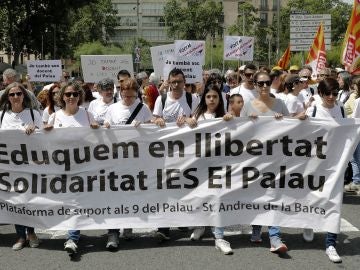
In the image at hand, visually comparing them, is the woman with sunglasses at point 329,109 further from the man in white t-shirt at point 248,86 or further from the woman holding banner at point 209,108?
the man in white t-shirt at point 248,86

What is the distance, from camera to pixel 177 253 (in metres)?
5.50

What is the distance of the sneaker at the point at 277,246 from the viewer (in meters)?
5.35

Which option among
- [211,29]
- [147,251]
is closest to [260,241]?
[147,251]

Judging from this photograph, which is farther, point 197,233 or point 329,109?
point 329,109

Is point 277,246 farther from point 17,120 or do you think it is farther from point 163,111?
point 17,120

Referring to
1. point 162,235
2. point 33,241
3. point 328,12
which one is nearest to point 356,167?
point 162,235

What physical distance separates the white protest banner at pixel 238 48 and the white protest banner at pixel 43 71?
4.19 meters

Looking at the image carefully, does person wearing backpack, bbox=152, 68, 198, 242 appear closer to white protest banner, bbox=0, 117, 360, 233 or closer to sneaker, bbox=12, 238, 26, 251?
A: white protest banner, bbox=0, 117, 360, 233

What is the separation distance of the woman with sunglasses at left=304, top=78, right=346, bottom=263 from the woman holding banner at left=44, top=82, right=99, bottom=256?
2433mm

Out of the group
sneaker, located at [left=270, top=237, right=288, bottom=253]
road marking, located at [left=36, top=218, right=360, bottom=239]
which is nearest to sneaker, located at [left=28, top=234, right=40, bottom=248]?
road marking, located at [left=36, top=218, right=360, bottom=239]

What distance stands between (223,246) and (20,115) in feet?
8.34

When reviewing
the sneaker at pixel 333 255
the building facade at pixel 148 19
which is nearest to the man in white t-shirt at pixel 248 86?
the sneaker at pixel 333 255

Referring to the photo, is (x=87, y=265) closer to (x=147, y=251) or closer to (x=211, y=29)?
(x=147, y=251)

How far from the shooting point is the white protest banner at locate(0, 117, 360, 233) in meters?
5.61
